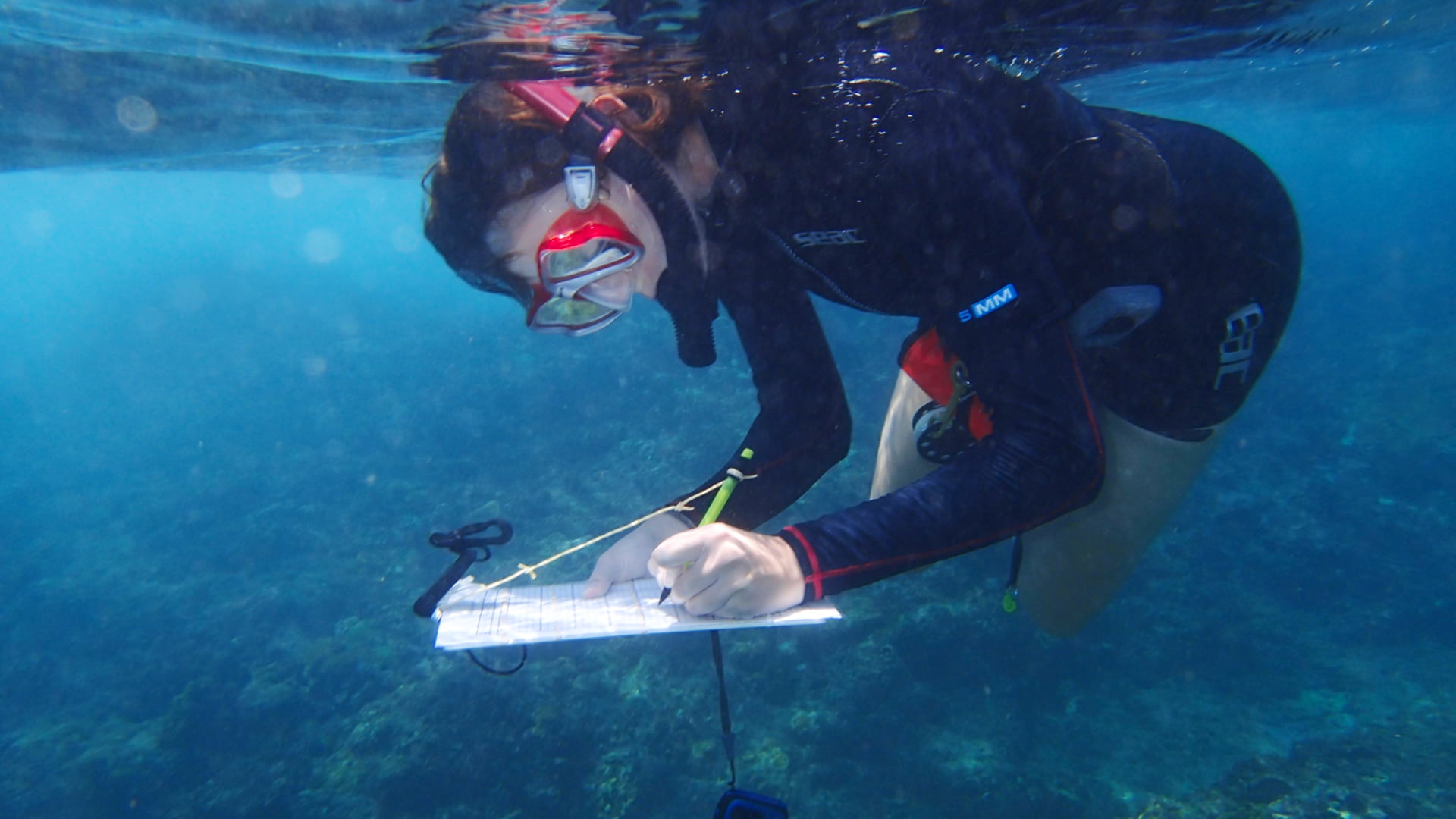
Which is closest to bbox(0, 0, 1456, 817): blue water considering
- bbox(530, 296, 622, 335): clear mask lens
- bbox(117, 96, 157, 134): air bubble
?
bbox(117, 96, 157, 134): air bubble

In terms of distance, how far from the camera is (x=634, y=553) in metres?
2.53

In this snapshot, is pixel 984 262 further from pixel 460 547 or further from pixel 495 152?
pixel 460 547

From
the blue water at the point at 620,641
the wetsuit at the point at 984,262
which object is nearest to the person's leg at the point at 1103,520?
the wetsuit at the point at 984,262

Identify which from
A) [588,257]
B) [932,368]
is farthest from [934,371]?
[588,257]

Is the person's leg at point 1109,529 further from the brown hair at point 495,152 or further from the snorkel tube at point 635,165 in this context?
the brown hair at point 495,152

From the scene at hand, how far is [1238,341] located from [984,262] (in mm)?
1340

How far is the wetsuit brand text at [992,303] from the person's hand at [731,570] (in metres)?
0.73

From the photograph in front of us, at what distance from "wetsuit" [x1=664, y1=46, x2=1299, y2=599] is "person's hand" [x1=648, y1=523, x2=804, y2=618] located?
65mm

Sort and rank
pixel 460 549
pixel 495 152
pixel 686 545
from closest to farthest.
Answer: pixel 686 545 < pixel 495 152 < pixel 460 549

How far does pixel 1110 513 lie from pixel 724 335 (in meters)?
14.2

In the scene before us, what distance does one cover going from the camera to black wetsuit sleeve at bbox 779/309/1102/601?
64.8 inches

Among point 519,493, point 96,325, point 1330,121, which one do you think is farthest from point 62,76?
point 96,325

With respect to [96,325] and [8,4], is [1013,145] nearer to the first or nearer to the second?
[8,4]

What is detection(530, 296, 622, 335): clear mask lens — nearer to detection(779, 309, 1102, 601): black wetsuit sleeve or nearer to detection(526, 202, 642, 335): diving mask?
detection(526, 202, 642, 335): diving mask
